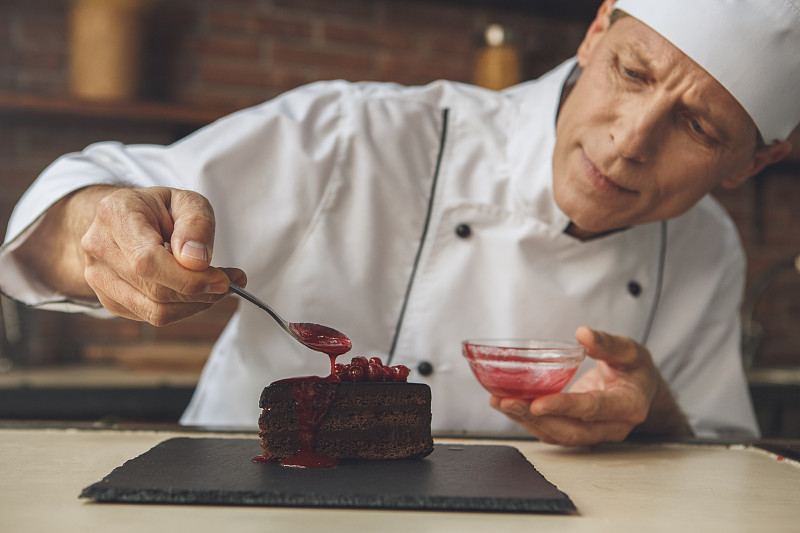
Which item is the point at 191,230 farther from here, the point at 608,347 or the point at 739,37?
the point at 739,37

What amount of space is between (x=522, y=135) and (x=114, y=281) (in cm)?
104

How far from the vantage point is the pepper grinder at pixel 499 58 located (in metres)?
3.18

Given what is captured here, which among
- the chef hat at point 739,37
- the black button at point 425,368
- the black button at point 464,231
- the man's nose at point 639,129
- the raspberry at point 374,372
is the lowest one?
the black button at point 425,368

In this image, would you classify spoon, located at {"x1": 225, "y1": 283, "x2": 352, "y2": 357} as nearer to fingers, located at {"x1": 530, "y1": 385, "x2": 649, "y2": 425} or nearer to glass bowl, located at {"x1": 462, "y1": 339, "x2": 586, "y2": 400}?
glass bowl, located at {"x1": 462, "y1": 339, "x2": 586, "y2": 400}

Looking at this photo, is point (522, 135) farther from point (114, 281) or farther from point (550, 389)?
point (114, 281)

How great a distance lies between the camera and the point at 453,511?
0.87 metres

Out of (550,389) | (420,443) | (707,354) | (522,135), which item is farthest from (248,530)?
(707,354)

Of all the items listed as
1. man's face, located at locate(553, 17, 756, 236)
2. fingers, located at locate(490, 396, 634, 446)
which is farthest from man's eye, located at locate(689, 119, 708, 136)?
fingers, located at locate(490, 396, 634, 446)

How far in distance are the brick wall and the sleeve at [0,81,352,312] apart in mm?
1455

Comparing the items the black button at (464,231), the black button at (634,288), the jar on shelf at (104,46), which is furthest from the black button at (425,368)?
the jar on shelf at (104,46)

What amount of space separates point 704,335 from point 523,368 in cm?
93

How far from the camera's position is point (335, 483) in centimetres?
95

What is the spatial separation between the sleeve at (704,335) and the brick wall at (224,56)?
1.58 metres

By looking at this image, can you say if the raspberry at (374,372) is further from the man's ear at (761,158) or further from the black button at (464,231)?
the man's ear at (761,158)
